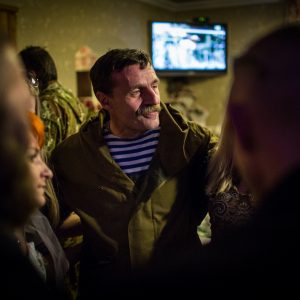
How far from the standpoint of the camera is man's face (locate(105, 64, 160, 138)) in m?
1.60

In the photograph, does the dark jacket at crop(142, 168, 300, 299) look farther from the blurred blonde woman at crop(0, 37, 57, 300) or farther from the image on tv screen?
the image on tv screen

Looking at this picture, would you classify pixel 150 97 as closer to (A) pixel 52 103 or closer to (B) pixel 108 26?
(A) pixel 52 103

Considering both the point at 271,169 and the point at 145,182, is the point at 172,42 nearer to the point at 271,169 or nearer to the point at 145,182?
the point at 145,182

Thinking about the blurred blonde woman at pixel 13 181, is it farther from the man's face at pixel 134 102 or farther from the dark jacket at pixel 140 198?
the man's face at pixel 134 102

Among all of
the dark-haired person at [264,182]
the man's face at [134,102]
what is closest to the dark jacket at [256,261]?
the dark-haired person at [264,182]

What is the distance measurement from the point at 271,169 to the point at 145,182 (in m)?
0.88

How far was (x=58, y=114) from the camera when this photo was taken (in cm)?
255

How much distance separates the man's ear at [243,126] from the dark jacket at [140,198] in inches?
32.7

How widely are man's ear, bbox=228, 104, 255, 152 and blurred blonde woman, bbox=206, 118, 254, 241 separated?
30.5 inches

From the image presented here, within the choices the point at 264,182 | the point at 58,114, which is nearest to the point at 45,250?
the point at 264,182

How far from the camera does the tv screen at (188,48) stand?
17.8ft

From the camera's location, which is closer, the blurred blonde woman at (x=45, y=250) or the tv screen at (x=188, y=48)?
the blurred blonde woman at (x=45, y=250)

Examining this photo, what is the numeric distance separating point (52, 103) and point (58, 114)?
0.25 ft

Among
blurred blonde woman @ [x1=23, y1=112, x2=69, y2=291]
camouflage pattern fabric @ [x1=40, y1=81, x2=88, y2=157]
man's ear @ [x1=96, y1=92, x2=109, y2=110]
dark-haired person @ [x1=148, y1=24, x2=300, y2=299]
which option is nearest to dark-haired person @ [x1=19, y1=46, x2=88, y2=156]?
camouflage pattern fabric @ [x1=40, y1=81, x2=88, y2=157]
